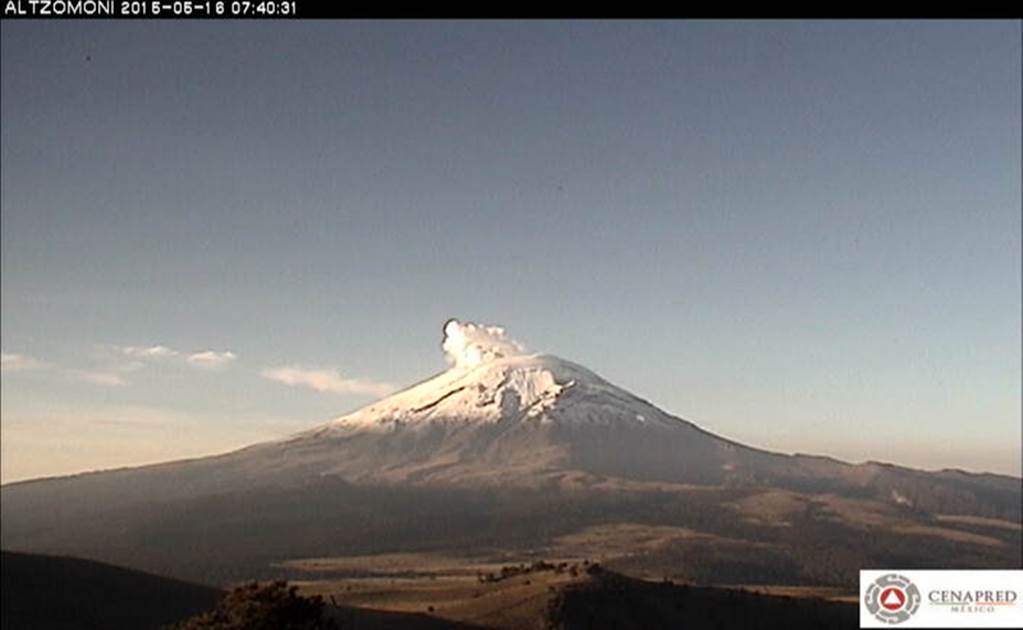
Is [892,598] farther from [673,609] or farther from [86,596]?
[86,596]

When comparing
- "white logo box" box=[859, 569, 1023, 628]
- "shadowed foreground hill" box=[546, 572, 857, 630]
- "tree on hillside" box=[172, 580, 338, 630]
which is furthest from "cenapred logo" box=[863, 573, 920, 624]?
"shadowed foreground hill" box=[546, 572, 857, 630]

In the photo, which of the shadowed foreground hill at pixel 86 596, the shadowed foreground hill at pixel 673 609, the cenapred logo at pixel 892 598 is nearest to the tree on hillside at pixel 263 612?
the cenapred logo at pixel 892 598

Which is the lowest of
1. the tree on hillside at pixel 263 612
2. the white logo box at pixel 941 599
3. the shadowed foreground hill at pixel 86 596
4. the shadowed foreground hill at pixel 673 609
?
the shadowed foreground hill at pixel 673 609

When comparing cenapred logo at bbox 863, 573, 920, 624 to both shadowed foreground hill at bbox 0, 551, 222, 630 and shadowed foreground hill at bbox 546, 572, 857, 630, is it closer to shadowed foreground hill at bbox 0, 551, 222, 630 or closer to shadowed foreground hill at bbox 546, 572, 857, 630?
shadowed foreground hill at bbox 546, 572, 857, 630

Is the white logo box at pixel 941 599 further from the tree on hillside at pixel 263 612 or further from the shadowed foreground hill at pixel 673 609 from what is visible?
the shadowed foreground hill at pixel 673 609

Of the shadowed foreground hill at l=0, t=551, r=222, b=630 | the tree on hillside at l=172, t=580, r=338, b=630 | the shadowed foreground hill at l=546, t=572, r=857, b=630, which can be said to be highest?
the tree on hillside at l=172, t=580, r=338, b=630
